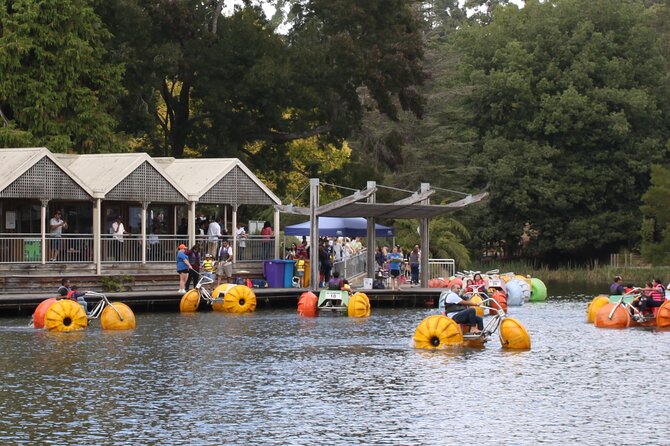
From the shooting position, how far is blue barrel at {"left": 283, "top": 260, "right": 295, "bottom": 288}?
53938 millimetres

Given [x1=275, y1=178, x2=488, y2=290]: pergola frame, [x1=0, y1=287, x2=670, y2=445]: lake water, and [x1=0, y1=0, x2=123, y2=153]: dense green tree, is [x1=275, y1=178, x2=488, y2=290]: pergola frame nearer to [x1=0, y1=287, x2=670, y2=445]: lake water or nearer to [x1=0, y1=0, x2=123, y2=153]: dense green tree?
[x1=0, y1=287, x2=670, y2=445]: lake water

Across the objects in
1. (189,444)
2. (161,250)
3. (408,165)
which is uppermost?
(408,165)

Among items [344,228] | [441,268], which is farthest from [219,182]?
[441,268]

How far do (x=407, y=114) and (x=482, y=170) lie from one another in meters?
6.04

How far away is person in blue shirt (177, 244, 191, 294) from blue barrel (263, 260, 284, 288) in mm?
4784

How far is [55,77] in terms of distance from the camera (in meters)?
62.3

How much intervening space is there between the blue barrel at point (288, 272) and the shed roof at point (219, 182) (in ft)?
9.56

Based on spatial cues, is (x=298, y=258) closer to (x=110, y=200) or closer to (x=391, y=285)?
(x=391, y=285)

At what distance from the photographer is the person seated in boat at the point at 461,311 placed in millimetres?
36469

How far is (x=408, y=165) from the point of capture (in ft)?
286

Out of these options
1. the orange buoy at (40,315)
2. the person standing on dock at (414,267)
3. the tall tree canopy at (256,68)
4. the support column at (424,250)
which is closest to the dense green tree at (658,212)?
the tall tree canopy at (256,68)

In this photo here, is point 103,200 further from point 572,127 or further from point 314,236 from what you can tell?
point 572,127

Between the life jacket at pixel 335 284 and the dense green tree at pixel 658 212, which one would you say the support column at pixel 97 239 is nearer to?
the life jacket at pixel 335 284

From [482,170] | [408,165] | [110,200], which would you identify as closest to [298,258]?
[110,200]
